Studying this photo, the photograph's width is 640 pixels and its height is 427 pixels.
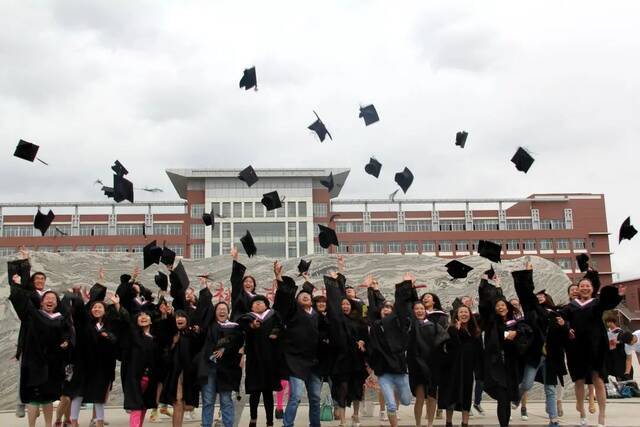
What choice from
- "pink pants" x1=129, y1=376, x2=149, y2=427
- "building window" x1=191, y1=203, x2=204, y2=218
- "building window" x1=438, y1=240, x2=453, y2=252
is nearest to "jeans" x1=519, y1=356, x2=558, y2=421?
"pink pants" x1=129, y1=376, x2=149, y2=427

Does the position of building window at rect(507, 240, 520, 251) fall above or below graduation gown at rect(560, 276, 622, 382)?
above

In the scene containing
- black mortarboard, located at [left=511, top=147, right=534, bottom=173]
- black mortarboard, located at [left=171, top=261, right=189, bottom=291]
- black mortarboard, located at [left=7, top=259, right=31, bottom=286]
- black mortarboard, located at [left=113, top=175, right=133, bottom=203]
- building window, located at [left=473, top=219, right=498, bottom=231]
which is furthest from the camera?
building window, located at [left=473, top=219, right=498, bottom=231]

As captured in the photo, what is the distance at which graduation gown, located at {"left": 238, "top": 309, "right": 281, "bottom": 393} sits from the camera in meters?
7.46

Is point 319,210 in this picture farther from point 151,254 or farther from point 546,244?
point 151,254

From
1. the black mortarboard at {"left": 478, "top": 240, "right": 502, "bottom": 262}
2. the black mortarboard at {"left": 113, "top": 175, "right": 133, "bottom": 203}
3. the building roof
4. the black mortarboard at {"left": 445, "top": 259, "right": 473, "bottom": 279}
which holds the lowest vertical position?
the black mortarboard at {"left": 445, "top": 259, "right": 473, "bottom": 279}

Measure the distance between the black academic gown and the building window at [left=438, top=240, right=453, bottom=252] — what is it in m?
62.0

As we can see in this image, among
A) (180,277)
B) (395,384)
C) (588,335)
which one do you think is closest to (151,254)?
(180,277)

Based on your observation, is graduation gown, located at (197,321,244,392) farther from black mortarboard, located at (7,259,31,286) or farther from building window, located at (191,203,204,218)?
building window, located at (191,203,204,218)

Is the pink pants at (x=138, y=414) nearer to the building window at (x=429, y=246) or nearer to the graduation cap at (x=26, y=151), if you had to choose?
the graduation cap at (x=26, y=151)

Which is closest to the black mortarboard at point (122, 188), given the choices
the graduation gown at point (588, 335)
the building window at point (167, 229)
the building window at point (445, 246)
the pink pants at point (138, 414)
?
the pink pants at point (138, 414)

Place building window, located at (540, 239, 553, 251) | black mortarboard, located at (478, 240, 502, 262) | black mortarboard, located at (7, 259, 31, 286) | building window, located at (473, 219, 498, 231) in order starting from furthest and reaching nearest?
building window, located at (540, 239, 553, 251)
building window, located at (473, 219, 498, 231)
black mortarboard, located at (478, 240, 502, 262)
black mortarboard, located at (7, 259, 31, 286)

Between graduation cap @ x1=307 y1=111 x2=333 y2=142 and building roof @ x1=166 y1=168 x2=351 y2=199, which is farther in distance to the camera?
building roof @ x1=166 y1=168 x2=351 y2=199

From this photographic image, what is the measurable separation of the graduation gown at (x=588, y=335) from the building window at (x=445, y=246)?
201 feet

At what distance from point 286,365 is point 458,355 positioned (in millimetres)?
1987
